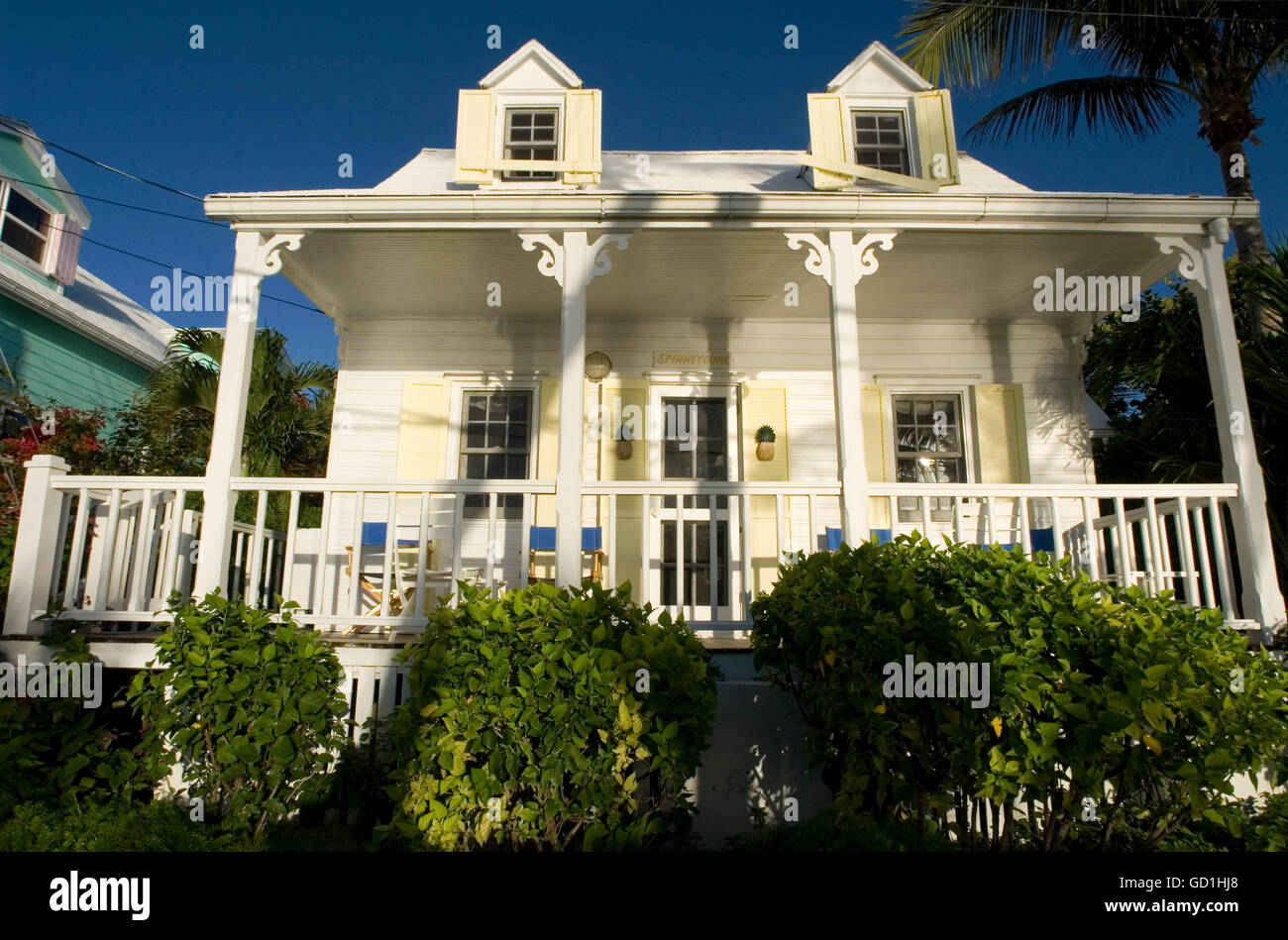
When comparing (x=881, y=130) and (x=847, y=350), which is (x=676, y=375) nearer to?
(x=847, y=350)

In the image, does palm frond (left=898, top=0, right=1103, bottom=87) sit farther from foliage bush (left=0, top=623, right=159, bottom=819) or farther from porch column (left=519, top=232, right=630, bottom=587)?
foliage bush (left=0, top=623, right=159, bottom=819)

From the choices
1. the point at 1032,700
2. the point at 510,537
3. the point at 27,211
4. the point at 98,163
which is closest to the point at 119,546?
the point at 510,537

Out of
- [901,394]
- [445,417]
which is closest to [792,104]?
[901,394]

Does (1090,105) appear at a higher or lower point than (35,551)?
higher

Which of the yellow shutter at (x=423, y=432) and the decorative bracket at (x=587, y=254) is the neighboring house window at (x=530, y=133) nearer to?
the decorative bracket at (x=587, y=254)

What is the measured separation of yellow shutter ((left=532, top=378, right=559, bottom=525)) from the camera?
7.20 meters

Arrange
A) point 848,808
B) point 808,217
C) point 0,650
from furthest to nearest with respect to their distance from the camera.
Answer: point 808,217 < point 0,650 < point 848,808

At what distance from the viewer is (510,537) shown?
7.09 meters

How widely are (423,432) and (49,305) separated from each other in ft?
21.8

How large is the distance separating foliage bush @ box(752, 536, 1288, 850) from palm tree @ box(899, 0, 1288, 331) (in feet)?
24.3

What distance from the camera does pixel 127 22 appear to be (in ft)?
32.6

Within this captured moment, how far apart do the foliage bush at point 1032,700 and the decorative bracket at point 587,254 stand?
290 centimetres
